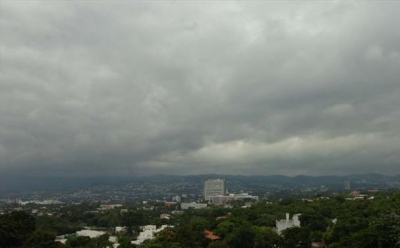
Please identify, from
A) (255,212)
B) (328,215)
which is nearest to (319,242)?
(328,215)

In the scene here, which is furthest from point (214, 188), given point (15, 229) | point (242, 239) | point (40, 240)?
point (40, 240)

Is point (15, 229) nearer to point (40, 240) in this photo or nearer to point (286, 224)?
point (40, 240)

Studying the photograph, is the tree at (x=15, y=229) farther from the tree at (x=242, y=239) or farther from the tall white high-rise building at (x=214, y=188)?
the tall white high-rise building at (x=214, y=188)

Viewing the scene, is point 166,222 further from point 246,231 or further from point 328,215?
point 246,231

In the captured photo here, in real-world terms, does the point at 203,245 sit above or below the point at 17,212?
below

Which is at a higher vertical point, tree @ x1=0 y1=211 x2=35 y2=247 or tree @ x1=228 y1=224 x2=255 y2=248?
tree @ x1=0 y1=211 x2=35 y2=247

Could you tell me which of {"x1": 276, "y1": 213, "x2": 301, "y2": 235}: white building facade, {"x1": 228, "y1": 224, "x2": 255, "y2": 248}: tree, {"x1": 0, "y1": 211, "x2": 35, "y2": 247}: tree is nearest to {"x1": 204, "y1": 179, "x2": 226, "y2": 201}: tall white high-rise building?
{"x1": 276, "y1": 213, "x2": 301, "y2": 235}: white building facade

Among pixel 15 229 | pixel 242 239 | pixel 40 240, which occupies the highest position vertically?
pixel 15 229

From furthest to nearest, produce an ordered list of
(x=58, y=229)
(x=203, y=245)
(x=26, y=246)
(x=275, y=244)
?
(x=58, y=229), (x=203, y=245), (x=275, y=244), (x=26, y=246)

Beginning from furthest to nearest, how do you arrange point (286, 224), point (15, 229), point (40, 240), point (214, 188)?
point (214, 188) → point (286, 224) → point (15, 229) → point (40, 240)

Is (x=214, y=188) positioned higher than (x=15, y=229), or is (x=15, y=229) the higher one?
(x=15, y=229)

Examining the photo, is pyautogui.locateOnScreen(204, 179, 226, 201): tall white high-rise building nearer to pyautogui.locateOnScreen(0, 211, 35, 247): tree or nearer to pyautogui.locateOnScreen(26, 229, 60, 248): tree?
pyautogui.locateOnScreen(0, 211, 35, 247): tree
